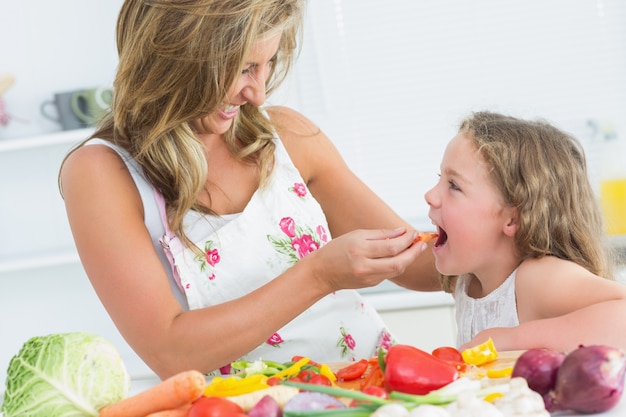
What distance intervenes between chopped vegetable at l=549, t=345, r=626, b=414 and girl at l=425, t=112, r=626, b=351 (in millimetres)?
586

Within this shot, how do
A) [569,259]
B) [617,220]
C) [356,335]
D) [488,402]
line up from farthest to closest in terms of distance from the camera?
[617,220] < [356,335] < [569,259] < [488,402]

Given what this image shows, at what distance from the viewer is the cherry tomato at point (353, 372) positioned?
117cm

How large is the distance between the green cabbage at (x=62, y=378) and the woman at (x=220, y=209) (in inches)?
17.6

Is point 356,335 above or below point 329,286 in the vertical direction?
below

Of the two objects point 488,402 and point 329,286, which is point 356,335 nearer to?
point 329,286

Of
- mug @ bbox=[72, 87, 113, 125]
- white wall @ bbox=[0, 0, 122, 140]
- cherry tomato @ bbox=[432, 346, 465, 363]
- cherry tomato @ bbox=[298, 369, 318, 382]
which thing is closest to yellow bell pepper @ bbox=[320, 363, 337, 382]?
cherry tomato @ bbox=[298, 369, 318, 382]

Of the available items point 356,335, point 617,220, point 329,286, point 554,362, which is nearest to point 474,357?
point 554,362

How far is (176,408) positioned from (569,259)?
888mm

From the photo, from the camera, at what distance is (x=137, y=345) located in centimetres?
153

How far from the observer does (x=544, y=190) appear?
1622mm

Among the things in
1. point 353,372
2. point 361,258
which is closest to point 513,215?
point 361,258

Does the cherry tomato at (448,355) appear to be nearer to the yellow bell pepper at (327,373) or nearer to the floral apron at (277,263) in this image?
the yellow bell pepper at (327,373)

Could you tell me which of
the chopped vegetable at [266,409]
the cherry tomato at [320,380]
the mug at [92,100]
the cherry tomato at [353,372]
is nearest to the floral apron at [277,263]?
the cherry tomato at [353,372]

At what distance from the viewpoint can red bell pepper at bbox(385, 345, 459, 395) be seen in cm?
101
